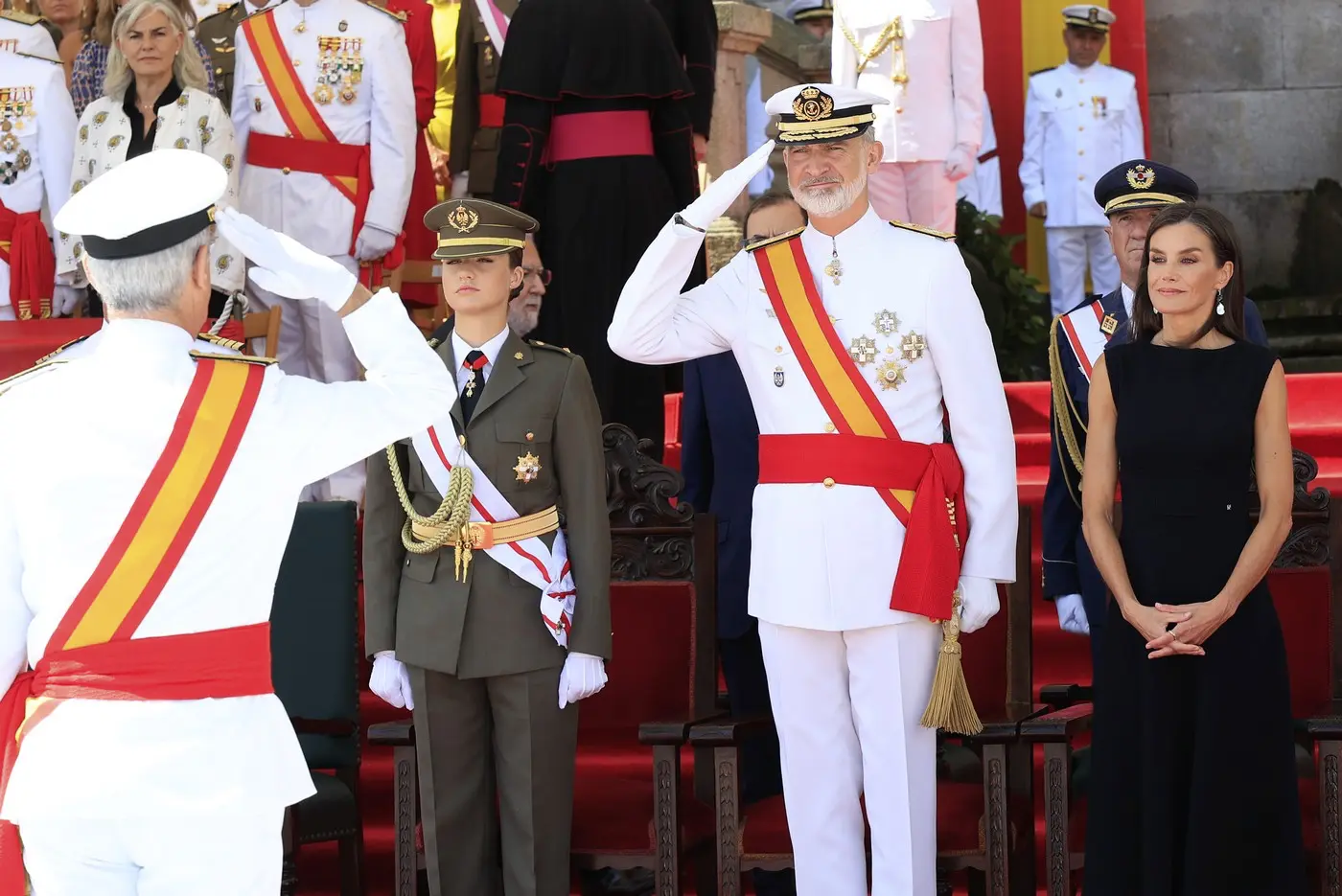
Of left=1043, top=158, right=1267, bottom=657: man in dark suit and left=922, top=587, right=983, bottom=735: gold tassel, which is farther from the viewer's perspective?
left=1043, top=158, right=1267, bottom=657: man in dark suit

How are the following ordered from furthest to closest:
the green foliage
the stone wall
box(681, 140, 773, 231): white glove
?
the stone wall
the green foliage
box(681, 140, 773, 231): white glove

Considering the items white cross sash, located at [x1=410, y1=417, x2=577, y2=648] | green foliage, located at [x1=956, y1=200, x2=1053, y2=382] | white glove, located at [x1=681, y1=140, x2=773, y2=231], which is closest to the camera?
white glove, located at [x1=681, y1=140, x2=773, y2=231]

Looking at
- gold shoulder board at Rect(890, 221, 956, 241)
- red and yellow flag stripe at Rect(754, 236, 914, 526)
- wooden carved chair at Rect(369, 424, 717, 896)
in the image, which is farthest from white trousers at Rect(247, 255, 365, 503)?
gold shoulder board at Rect(890, 221, 956, 241)

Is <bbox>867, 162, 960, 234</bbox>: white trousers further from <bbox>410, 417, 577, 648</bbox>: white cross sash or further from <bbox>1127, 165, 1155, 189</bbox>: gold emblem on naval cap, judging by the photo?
<bbox>410, 417, 577, 648</bbox>: white cross sash

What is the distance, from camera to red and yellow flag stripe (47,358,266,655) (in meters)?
2.62

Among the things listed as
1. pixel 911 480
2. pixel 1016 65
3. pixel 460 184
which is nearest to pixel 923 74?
pixel 460 184

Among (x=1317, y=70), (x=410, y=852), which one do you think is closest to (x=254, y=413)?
(x=410, y=852)

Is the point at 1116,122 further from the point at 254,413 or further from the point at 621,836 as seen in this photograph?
the point at 254,413

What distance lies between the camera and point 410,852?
405cm

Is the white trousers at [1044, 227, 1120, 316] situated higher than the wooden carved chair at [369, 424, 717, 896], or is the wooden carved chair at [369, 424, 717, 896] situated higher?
→ the white trousers at [1044, 227, 1120, 316]

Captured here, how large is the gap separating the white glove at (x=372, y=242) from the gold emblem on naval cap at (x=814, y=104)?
2249 millimetres

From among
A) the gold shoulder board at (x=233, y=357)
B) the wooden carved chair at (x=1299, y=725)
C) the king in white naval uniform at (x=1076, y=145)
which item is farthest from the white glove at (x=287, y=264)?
the king in white naval uniform at (x=1076, y=145)

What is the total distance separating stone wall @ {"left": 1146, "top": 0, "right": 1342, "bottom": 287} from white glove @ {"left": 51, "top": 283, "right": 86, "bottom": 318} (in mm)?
5613

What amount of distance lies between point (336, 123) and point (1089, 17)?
433cm
